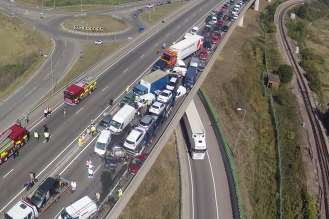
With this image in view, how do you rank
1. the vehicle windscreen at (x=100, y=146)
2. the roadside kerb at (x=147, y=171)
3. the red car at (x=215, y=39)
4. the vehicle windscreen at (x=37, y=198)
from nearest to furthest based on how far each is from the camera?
the vehicle windscreen at (x=37, y=198) < the roadside kerb at (x=147, y=171) < the vehicle windscreen at (x=100, y=146) < the red car at (x=215, y=39)

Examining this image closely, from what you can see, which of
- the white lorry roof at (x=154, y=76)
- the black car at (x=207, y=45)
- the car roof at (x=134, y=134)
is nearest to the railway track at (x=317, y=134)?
the black car at (x=207, y=45)

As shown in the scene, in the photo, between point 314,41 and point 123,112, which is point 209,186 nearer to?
point 123,112

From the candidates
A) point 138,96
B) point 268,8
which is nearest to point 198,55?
point 138,96

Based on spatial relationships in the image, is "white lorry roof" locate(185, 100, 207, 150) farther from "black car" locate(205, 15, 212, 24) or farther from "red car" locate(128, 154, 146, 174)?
"black car" locate(205, 15, 212, 24)

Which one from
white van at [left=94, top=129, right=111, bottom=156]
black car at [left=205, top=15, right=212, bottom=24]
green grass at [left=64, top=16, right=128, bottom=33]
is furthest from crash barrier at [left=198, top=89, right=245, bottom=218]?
green grass at [left=64, top=16, right=128, bottom=33]

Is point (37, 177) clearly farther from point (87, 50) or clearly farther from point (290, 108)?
point (290, 108)

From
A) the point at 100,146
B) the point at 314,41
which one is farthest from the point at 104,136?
the point at 314,41

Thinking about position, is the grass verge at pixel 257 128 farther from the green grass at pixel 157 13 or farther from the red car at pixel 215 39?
the green grass at pixel 157 13
